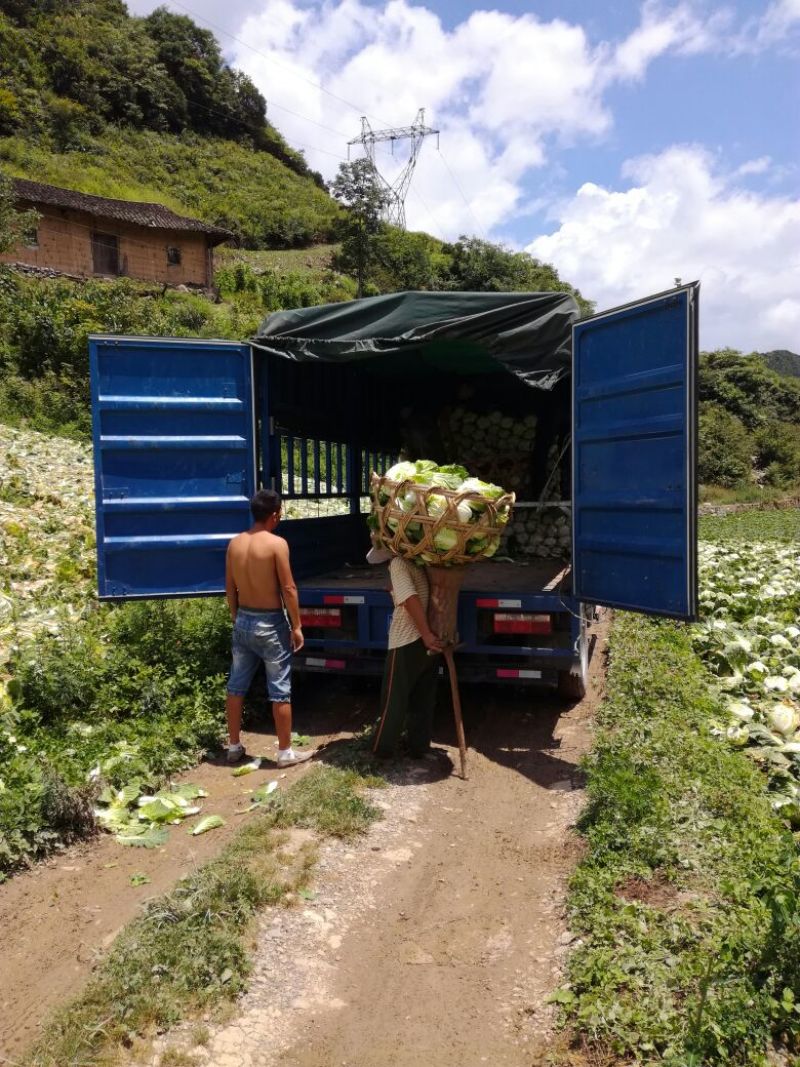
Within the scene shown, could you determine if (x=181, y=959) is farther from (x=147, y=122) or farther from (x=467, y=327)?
(x=147, y=122)

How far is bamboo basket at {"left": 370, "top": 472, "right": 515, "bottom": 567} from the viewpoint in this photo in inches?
198

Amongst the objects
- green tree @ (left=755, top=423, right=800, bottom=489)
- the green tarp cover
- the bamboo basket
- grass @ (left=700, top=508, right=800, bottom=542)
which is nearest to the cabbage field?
the bamboo basket

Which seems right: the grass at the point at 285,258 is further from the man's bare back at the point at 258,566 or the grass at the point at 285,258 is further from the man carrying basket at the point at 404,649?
the man carrying basket at the point at 404,649

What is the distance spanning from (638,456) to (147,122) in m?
71.6

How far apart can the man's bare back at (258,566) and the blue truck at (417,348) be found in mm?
848

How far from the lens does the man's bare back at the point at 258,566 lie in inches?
207

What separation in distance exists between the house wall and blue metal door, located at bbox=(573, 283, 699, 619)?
3161 cm

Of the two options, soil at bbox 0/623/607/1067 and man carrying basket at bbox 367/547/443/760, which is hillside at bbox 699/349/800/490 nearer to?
man carrying basket at bbox 367/547/443/760

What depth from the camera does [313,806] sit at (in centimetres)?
438

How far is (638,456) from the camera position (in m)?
5.24

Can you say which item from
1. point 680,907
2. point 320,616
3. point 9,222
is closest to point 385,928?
point 680,907

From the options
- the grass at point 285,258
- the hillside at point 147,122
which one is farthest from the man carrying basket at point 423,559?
the hillside at point 147,122

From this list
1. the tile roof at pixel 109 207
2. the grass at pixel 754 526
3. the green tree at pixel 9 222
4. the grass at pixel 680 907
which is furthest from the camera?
the tile roof at pixel 109 207

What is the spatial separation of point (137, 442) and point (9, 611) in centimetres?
238
